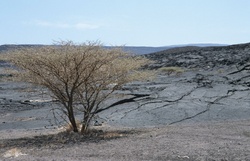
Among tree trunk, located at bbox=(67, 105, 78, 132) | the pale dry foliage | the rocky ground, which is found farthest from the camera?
tree trunk, located at bbox=(67, 105, 78, 132)

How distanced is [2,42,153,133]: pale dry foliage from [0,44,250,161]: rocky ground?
0.76 m

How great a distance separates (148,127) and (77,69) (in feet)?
11.7

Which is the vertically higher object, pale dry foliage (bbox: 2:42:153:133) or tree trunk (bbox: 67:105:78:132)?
pale dry foliage (bbox: 2:42:153:133)

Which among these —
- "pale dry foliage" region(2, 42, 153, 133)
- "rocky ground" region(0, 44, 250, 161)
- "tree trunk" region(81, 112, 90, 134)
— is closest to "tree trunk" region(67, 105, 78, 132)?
"pale dry foliage" region(2, 42, 153, 133)

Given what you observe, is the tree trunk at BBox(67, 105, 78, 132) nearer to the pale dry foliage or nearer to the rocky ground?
the pale dry foliage

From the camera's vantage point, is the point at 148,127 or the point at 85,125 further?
the point at 148,127

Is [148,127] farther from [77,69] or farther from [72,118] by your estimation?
[77,69]

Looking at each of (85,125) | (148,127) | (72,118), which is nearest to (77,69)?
(72,118)

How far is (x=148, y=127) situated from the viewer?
1400 centimetres

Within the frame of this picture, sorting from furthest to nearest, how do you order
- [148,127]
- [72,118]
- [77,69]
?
[148,127], [72,118], [77,69]

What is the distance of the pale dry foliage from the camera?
11531 millimetres

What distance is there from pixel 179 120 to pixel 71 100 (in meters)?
4.49

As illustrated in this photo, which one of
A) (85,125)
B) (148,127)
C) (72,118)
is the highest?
(72,118)

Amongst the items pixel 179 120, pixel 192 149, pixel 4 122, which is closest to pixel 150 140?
pixel 192 149
